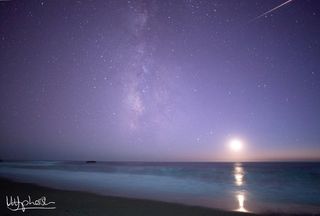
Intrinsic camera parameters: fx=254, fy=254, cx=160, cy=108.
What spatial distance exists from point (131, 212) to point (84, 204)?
1984mm

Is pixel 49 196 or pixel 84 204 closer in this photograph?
pixel 84 204

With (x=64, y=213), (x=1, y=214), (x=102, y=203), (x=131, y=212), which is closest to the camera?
(x=1, y=214)

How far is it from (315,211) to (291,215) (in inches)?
67.7

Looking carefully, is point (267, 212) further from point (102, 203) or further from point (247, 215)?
point (102, 203)

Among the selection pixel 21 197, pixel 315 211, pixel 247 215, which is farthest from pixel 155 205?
pixel 315 211

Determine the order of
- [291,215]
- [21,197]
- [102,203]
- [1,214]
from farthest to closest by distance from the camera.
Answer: [21,197] < [102,203] < [291,215] < [1,214]

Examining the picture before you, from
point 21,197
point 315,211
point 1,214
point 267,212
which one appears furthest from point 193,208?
point 21,197

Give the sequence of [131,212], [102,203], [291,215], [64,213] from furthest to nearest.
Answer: [102,203] → [291,215] → [131,212] → [64,213]

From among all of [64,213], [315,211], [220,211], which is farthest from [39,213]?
[315,211]

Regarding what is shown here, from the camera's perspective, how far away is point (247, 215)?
7984 millimetres

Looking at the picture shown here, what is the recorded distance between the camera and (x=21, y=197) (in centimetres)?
980

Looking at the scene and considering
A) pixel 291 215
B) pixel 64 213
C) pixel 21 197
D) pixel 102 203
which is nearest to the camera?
pixel 64 213

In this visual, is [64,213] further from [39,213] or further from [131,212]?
[131,212]

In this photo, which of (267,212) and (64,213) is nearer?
(64,213)
